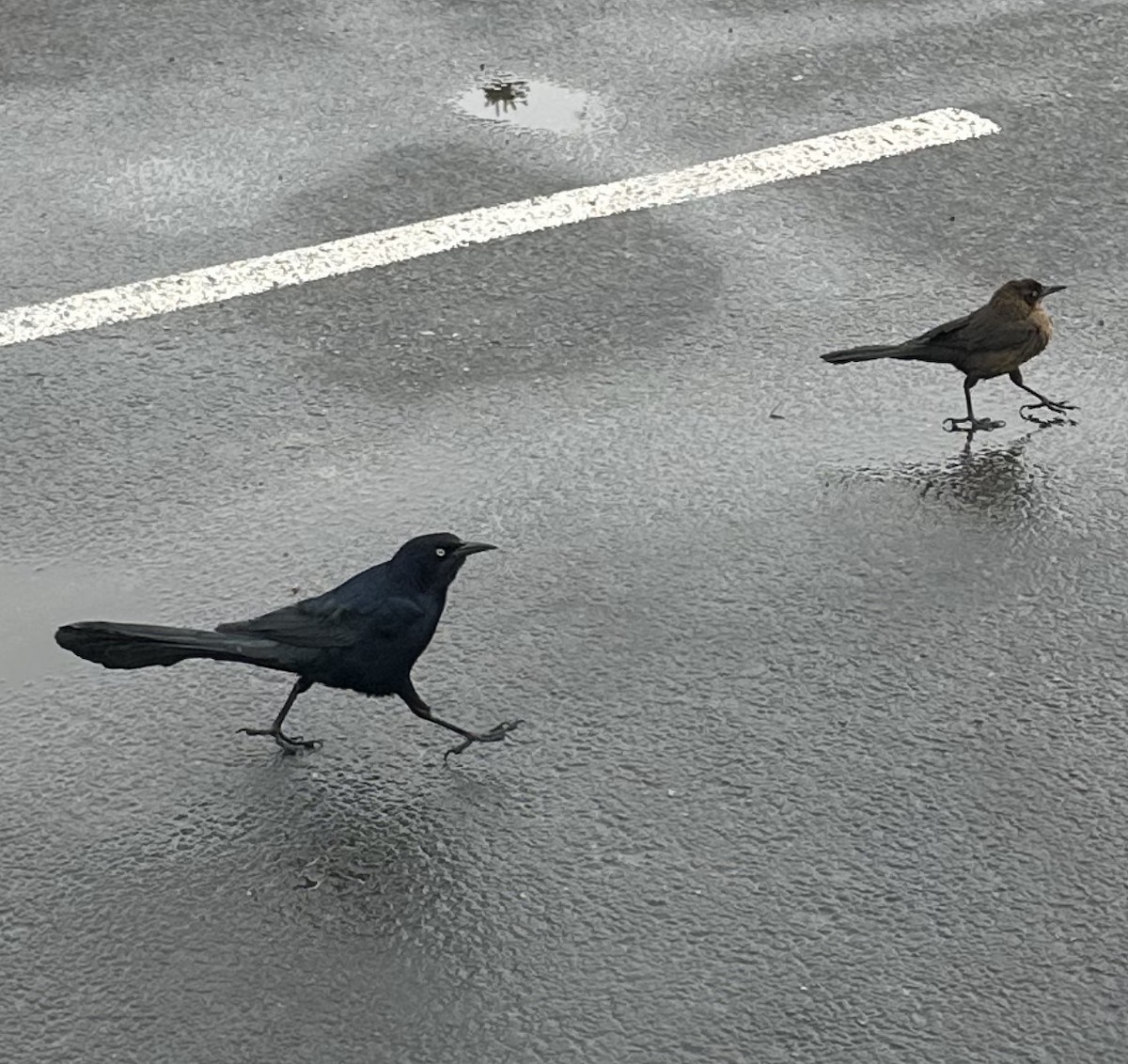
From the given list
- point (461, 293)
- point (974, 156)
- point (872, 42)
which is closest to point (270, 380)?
point (461, 293)

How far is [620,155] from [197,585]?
120 inches

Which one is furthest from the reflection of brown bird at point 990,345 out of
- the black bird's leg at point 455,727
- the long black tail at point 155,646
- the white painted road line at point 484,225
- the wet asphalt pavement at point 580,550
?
the long black tail at point 155,646

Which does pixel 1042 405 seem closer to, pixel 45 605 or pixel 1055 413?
pixel 1055 413

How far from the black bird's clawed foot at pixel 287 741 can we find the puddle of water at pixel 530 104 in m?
3.76

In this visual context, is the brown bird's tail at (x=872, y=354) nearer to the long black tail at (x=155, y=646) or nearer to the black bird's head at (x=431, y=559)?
the black bird's head at (x=431, y=559)

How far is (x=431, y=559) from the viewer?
4855 millimetres

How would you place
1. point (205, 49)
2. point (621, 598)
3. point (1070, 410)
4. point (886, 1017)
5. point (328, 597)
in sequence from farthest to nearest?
point (205, 49) → point (1070, 410) → point (621, 598) → point (328, 597) → point (886, 1017)

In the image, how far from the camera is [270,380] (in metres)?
6.48

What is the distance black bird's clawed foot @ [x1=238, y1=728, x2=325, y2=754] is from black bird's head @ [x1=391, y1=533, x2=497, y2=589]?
1.53ft

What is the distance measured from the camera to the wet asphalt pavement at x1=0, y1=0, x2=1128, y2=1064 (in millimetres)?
4246

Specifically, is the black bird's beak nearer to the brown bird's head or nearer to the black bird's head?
the black bird's head

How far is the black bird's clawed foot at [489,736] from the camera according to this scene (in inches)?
193

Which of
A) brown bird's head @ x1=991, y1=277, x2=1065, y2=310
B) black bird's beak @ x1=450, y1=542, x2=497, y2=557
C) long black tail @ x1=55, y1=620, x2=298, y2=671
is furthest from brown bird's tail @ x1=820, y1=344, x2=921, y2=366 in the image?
long black tail @ x1=55, y1=620, x2=298, y2=671

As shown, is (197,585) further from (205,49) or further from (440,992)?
(205,49)
